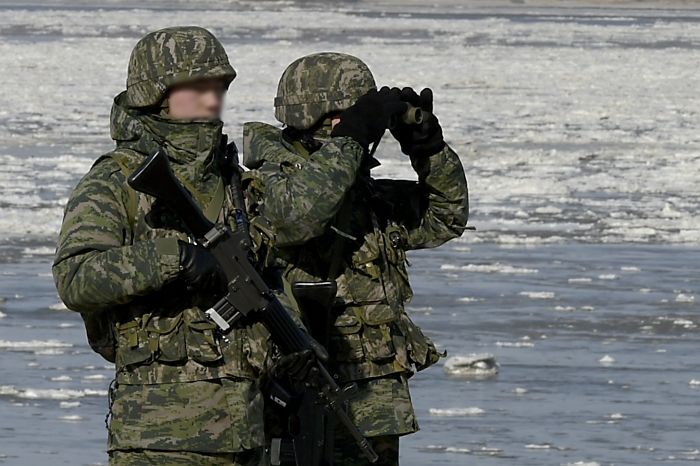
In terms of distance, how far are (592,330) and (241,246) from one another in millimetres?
5504

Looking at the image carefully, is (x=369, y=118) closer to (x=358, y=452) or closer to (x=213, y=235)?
(x=213, y=235)

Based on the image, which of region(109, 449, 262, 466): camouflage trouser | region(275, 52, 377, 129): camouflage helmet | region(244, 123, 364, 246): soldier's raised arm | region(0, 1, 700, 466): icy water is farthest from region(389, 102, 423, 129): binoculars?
region(0, 1, 700, 466): icy water

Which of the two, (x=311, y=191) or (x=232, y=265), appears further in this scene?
(x=311, y=191)

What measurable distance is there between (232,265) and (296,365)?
0.28 metres

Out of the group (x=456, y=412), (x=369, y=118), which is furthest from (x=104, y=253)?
(x=456, y=412)

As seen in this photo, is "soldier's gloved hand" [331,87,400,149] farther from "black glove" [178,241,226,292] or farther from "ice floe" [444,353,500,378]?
"ice floe" [444,353,500,378]

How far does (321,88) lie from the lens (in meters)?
4.78

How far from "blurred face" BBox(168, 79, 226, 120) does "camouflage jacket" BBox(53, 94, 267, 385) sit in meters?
0.04

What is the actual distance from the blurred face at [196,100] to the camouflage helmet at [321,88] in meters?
0.57

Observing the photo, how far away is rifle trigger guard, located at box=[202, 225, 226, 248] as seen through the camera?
4.05m

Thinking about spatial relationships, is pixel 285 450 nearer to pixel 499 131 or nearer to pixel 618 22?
pixel 499 131

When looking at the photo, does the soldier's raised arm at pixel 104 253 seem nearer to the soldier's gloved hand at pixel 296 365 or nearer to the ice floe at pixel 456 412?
the soldier's gloved hand at pixel 296 365

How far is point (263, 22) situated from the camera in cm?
5469

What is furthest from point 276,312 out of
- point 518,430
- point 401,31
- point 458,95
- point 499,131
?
point 401,31
